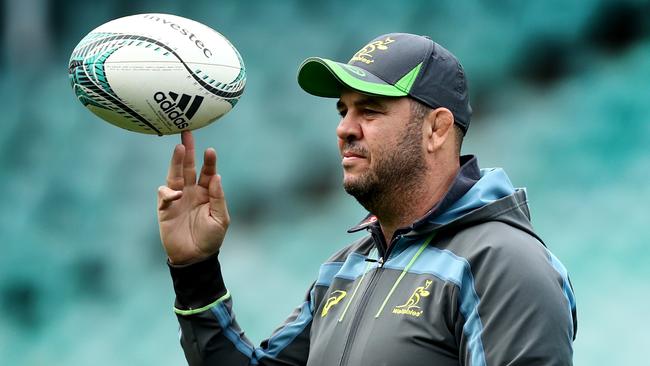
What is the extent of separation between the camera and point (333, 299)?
111 inches

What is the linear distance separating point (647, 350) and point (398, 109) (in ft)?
7.63

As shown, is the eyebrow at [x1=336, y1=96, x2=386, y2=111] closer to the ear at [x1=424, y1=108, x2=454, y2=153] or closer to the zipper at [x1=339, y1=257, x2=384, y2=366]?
the ear at [x1=424, y1=108, x2=454, y2=153]

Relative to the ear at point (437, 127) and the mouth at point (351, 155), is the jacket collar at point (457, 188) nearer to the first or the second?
the ear at point (437, 127)

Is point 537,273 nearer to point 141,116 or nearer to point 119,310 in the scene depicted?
point 141,116

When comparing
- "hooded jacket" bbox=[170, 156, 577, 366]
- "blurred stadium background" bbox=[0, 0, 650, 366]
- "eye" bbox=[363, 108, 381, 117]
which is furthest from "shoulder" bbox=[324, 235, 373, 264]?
"blurred stadium background" bbox=[0, 0, 650, 366]

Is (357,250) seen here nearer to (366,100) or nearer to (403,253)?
(403,253)

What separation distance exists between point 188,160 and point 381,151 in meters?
0.51

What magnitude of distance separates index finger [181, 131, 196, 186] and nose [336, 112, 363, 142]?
399mm

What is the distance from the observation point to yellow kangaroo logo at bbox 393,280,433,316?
249 centimetres

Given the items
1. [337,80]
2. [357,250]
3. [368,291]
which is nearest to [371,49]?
[337,80]

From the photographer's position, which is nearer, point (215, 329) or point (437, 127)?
point (437, 127)

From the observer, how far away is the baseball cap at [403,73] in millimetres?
2705

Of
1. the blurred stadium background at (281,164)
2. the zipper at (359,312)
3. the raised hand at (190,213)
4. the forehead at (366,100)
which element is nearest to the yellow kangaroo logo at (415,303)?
the zipper at (359,312)

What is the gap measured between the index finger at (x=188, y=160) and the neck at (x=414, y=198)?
49cm
